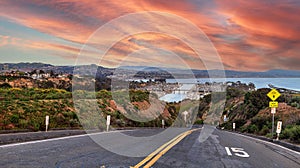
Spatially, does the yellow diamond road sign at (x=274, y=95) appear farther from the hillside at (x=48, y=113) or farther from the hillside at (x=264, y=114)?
the hillside at (x=48, y=113)

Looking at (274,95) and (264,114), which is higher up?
(274,95)

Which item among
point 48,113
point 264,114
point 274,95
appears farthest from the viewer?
point 264,114

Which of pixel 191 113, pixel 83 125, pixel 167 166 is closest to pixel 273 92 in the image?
pixel 83 125

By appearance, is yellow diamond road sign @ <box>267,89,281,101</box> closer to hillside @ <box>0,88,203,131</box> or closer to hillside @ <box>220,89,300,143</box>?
hillside @ <box>220,89,300,143</box>

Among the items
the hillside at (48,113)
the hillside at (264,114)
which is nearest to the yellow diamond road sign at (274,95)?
the hillside at (264,114)

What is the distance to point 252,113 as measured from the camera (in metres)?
47.0

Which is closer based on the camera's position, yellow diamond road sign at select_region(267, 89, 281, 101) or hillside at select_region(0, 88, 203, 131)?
hillside at select_region(0, 88, 203, 131)

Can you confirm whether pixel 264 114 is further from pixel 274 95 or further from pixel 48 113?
pixel 48 113

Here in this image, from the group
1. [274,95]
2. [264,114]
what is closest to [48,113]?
[274,95]

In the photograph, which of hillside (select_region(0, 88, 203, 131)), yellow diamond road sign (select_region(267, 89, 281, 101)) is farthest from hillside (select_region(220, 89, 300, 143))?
hillside (select_region(0, 88, 203, 131))

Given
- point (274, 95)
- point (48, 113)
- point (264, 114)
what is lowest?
point (264, 114)

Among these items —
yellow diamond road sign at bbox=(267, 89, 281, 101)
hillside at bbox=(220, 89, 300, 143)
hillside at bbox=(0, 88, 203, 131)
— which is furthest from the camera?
hillside at bbox=(220, 89, 300, 143)

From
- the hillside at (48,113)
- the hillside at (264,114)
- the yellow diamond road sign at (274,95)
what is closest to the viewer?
the hillside at (48,113)

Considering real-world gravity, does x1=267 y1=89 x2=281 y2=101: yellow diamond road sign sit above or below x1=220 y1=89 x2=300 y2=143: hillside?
above
